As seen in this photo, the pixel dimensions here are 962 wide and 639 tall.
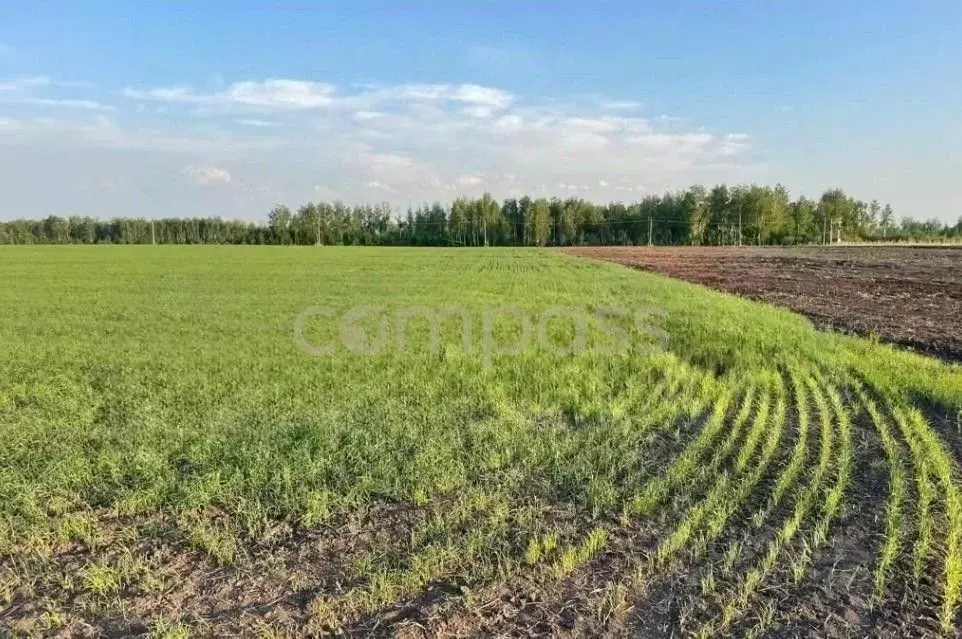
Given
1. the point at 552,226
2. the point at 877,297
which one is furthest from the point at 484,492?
the point at 552,226

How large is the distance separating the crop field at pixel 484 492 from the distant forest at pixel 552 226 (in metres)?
90.4

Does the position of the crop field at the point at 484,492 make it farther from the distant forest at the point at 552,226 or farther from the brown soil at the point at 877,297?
the distant forest at the point at 552,226

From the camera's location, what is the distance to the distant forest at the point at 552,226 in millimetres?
91688

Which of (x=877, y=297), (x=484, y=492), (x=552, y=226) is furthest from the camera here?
(x=552, y=226)

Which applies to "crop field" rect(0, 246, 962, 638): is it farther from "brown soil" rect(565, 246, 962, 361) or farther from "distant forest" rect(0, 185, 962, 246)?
"distant forest" rect(0, 185, 962, 246)

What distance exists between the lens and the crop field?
3.24 m

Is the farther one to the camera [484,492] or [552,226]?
[552,226]

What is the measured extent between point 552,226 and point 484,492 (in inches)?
4147

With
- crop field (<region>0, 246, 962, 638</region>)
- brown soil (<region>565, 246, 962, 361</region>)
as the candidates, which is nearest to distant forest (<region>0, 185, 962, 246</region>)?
brown soil (<region>565, 246, 962, 361</region>)

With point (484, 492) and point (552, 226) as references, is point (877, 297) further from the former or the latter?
point (552, 226)

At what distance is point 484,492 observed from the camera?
468 cm

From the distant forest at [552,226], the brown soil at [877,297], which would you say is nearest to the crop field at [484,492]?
→ the brown soil at [877,297]

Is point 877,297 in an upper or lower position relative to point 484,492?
upper

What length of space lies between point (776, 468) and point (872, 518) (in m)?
0.88
